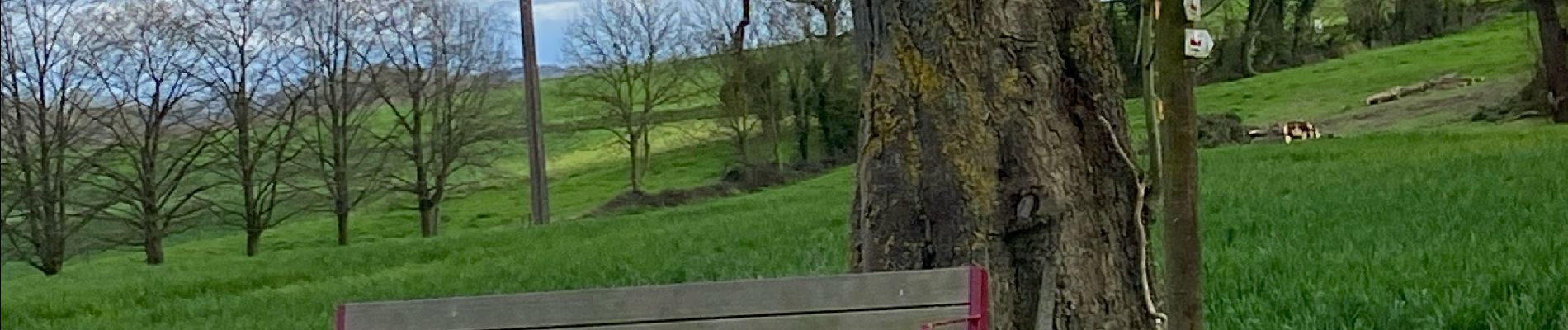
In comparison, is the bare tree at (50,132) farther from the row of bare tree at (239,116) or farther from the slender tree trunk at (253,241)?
the slender tree trunk at (253,241)

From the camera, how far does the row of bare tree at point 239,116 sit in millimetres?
14062

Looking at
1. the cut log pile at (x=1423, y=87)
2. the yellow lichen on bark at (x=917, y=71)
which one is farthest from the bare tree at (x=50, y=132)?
the cut log pile at (x=1423, y=87)

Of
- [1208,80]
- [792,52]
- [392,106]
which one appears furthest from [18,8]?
[1208,80]

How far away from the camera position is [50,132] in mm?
13203

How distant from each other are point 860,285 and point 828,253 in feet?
18.4

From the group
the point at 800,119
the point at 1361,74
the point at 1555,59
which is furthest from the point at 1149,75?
the point at 1361,74

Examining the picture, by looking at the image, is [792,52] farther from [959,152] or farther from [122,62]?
[959,152]

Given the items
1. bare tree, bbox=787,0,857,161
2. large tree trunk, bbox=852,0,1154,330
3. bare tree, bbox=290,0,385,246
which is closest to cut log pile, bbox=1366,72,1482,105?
bare tree, bbox=787,0,857,161

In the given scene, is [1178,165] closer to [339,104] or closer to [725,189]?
[339,104]

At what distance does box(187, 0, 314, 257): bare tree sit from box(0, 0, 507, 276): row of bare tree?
2 centimetres

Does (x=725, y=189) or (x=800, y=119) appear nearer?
(x=725, y=189)

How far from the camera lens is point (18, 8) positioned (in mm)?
11109

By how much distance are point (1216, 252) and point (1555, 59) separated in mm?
15319

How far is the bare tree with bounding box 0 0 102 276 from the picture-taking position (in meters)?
12.0
